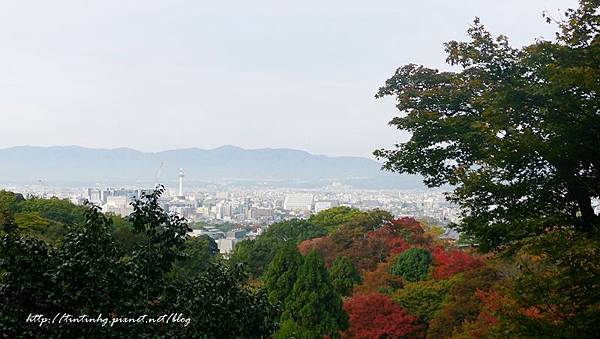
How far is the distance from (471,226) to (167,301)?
135 inches

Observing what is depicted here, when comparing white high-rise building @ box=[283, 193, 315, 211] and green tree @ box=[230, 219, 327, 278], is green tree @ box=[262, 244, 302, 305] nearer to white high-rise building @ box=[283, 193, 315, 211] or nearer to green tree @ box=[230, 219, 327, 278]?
green tree @ box=[230, 219, 327, 278]

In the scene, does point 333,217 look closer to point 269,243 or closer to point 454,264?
point 269,243

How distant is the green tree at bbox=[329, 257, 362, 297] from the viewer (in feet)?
49.1

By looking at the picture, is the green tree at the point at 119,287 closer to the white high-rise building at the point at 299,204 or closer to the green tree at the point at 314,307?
the green tree at the point at 314,307

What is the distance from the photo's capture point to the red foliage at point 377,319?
11891 millimetres

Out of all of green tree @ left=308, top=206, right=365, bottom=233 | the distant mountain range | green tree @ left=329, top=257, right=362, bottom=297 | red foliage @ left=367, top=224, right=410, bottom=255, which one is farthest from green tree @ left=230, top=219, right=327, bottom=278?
the distant mountain range

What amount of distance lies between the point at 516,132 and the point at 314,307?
7.00m

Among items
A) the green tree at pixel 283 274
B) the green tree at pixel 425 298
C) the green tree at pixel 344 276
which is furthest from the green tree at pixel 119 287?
the green tree at pixel 344 276

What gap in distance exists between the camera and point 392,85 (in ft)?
26.1

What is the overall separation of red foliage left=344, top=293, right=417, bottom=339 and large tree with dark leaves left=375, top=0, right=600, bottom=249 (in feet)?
18.0

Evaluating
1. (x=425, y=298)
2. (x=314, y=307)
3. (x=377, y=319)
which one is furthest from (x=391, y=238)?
(x=314, y=307)

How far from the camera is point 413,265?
1536 centimetres

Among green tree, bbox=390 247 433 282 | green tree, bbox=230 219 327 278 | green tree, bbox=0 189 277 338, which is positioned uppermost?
green tree, bbox=0 189 277 338

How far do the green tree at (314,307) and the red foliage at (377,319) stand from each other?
58cm
